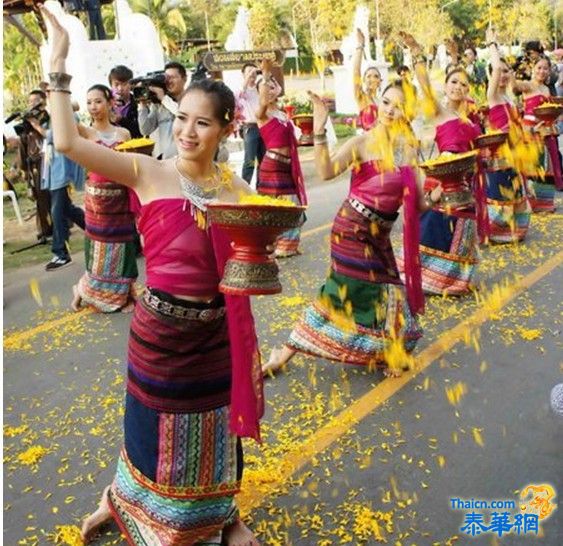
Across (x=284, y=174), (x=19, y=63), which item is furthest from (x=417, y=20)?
(x=284, y=174)

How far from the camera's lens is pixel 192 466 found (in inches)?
101

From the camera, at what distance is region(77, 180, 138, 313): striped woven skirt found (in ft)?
18.5

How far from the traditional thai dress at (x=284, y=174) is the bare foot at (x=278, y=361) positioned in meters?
2.89

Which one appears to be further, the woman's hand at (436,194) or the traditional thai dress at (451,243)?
the traditional thai dress at (451,243)

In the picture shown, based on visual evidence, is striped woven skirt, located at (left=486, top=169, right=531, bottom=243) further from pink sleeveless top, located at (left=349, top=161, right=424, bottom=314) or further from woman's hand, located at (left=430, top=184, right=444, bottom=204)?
pink sleeveless top, located at (left=349, top=161, right=424, bottom=314)

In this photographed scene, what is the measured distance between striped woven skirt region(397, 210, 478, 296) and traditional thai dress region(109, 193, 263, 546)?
3449mm

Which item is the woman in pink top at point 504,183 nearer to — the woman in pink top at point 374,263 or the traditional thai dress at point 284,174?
the traditional thai dress at point 284,174

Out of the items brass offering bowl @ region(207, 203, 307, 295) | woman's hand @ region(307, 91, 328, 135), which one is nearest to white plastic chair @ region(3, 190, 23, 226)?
woman's hand @ region(307, 91, 328, 135)

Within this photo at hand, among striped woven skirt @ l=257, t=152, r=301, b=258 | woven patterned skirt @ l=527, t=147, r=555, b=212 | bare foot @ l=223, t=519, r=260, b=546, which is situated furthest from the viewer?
woven patterned skirt @ l=527, t=147, r=555, b=212

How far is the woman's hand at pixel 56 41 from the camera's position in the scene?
2.27 meters

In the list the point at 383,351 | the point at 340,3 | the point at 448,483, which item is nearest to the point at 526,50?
the point at 383,351

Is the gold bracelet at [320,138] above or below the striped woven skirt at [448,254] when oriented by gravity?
above

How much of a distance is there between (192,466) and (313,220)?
6.85 metres

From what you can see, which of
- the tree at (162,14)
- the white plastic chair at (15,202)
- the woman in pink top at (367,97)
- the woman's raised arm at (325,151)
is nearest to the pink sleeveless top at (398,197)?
the woman's raised arm at (325,151)
